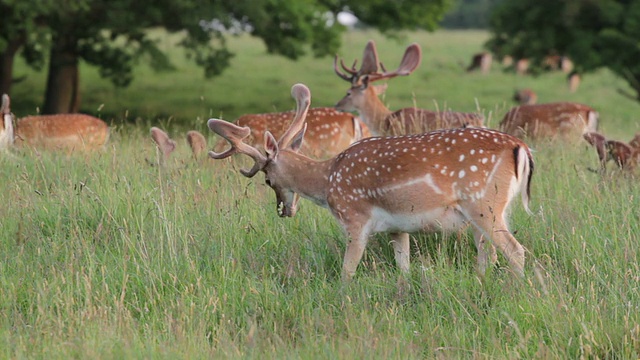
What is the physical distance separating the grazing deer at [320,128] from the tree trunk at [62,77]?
25.0 feet

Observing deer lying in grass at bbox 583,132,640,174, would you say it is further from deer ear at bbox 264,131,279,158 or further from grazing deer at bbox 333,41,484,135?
deer ear at bbox 264,131,279,158

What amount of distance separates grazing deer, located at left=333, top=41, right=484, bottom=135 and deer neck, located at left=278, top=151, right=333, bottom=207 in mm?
3326

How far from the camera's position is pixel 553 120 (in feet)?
33.7

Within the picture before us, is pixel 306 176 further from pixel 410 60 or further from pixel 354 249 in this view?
pixel 410 60

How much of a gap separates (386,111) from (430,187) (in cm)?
535

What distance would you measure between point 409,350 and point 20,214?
116 inches

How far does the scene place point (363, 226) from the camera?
5.31 meters

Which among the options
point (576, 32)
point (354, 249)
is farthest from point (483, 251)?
point (576, 32)

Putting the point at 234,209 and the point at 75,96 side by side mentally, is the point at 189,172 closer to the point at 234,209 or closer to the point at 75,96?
the point at 234,209

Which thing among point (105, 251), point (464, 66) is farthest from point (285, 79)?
point (105, 251)

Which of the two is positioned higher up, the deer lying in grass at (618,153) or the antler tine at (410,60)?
the antler tine at (410,60)

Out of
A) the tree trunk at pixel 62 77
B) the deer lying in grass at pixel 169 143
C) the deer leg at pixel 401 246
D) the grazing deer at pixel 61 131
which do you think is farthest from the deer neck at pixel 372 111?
the tree trunk at pixel 62 77

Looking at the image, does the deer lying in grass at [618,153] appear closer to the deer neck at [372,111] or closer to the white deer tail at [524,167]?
the white deer tail at [524,167]

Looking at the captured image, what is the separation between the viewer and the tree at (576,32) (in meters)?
15.9
